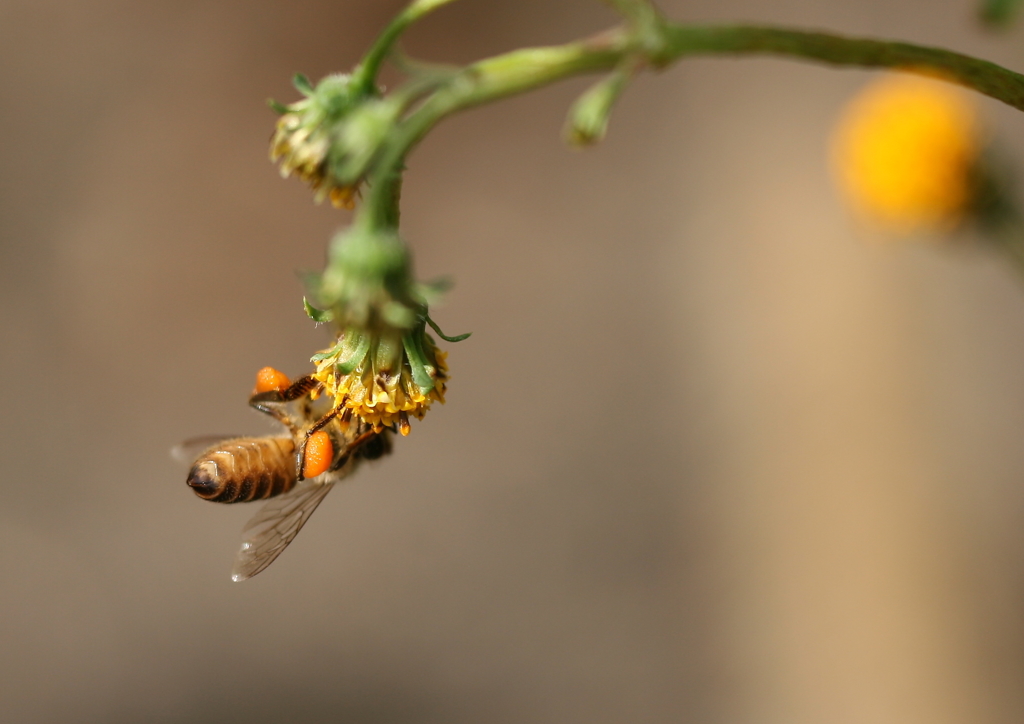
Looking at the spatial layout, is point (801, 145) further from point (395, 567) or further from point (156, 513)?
point (156, 513)

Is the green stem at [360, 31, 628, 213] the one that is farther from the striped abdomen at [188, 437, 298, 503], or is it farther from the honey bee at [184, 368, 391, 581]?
the striped abdomen at [188, 437, 298, 503]

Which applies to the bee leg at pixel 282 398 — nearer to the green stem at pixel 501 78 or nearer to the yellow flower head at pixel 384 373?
the yellow flower head at pixel 384 373

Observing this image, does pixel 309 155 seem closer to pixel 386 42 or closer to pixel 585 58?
pixel 386 42

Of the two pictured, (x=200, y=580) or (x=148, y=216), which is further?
(x=148, y=216)

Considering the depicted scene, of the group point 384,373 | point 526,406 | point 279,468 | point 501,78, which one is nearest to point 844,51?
point 501,78

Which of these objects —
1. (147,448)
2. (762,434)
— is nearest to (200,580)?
(147,448)

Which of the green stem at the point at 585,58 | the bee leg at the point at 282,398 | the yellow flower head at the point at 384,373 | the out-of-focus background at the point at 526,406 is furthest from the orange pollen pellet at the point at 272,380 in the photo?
the out-of-focus background at the point at 526,406
